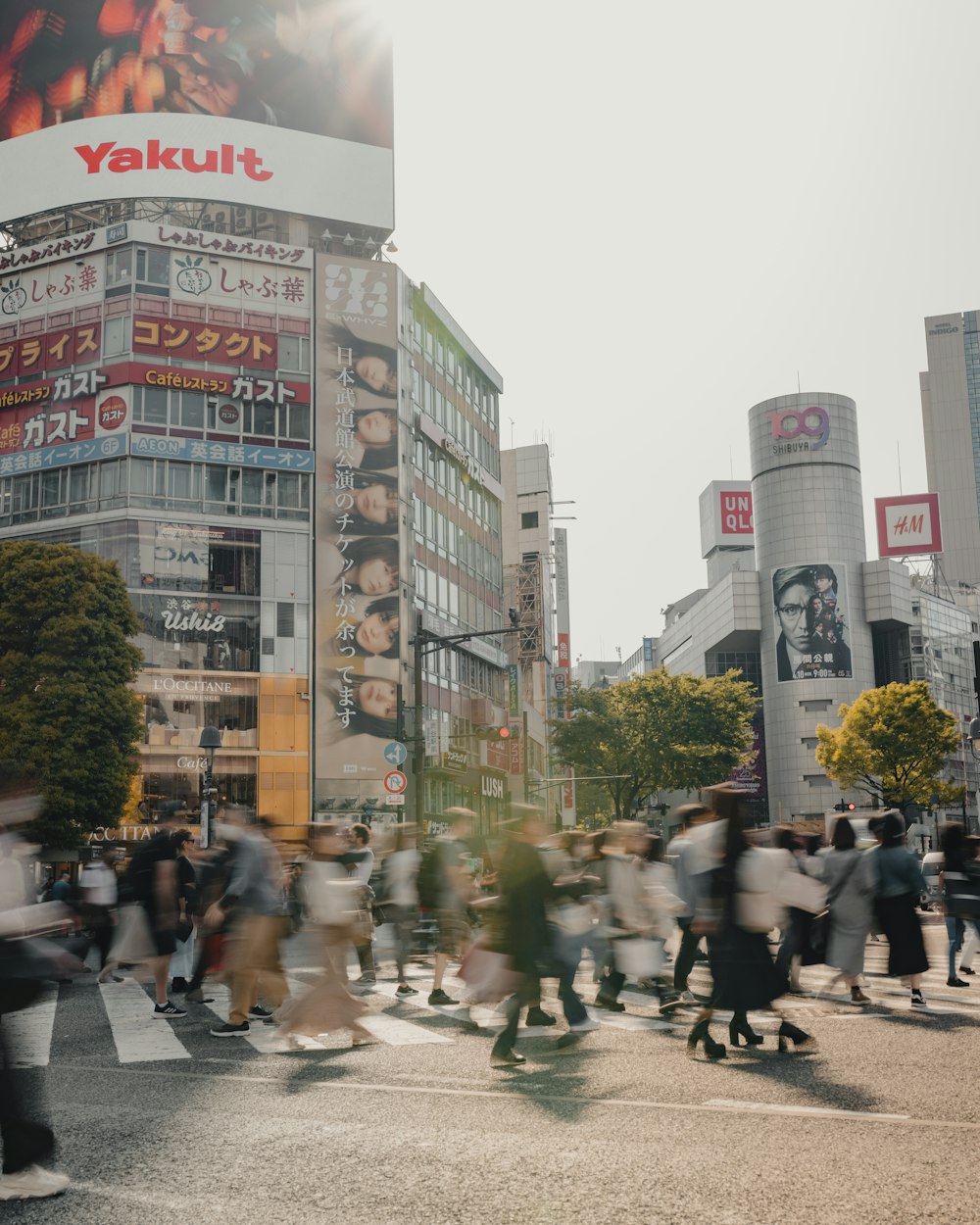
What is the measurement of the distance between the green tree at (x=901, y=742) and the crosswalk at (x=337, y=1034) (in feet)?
190

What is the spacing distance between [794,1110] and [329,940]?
4.90 meters

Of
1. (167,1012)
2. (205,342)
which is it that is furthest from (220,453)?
(167,1012)

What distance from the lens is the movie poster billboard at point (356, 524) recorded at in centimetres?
5356

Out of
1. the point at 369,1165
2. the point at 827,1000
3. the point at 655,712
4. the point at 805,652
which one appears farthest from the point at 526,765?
the point at 369,1165

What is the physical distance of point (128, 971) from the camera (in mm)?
20094

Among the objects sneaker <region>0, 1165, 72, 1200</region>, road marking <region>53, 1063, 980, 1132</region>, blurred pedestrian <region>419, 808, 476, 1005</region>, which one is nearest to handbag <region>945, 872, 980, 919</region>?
blurred pedestrian <region>419, 808, 476, 1005</region>

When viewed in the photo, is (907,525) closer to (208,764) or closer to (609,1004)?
(208,764)

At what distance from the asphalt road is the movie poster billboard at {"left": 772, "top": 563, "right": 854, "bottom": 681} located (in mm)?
106020

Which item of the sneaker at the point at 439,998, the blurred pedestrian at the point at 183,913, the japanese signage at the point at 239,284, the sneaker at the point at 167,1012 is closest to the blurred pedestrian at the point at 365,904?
the sneaker at the point at 439,998

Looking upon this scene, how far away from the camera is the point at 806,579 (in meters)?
117

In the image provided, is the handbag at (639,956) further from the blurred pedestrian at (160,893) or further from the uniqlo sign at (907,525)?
the uniqlo sign at (907,525)

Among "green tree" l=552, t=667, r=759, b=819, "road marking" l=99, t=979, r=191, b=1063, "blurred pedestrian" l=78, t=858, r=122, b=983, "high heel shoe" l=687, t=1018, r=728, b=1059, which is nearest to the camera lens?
"high heel shoe" l=687, t=1018, r=728, b=1059

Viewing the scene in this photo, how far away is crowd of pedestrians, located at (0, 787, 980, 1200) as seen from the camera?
10242mm

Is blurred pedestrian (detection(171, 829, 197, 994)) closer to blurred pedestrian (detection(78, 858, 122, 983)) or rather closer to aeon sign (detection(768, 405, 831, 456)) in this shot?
blurred pedestrian (detection(78, 858, 122, 983))
